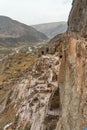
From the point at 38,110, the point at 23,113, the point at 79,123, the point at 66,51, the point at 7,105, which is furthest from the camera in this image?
the point at 7,105

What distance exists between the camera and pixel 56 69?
201 ft

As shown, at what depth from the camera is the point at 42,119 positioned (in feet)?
150

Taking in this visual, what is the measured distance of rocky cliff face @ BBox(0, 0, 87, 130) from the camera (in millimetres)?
30109

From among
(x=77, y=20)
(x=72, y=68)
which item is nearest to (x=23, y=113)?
(x=77, y=20)

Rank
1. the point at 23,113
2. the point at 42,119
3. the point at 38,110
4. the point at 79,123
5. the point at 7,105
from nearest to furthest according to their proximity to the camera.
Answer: the point at 79,123 → the point at 42,119 → the point at 38,110 → the point at 23,113 → the point at 7,105

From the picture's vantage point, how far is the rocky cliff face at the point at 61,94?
30109 millimetres

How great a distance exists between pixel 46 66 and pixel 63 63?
31.7 m

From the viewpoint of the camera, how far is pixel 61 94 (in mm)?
36812

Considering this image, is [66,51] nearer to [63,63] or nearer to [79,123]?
[63,63]

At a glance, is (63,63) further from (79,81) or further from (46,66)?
(46,66)

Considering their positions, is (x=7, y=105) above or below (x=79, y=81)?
below

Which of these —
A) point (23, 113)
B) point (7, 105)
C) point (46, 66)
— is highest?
point (46, 66)

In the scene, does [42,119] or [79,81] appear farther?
[42,119]

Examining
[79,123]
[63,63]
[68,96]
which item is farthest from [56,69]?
[79,123]
